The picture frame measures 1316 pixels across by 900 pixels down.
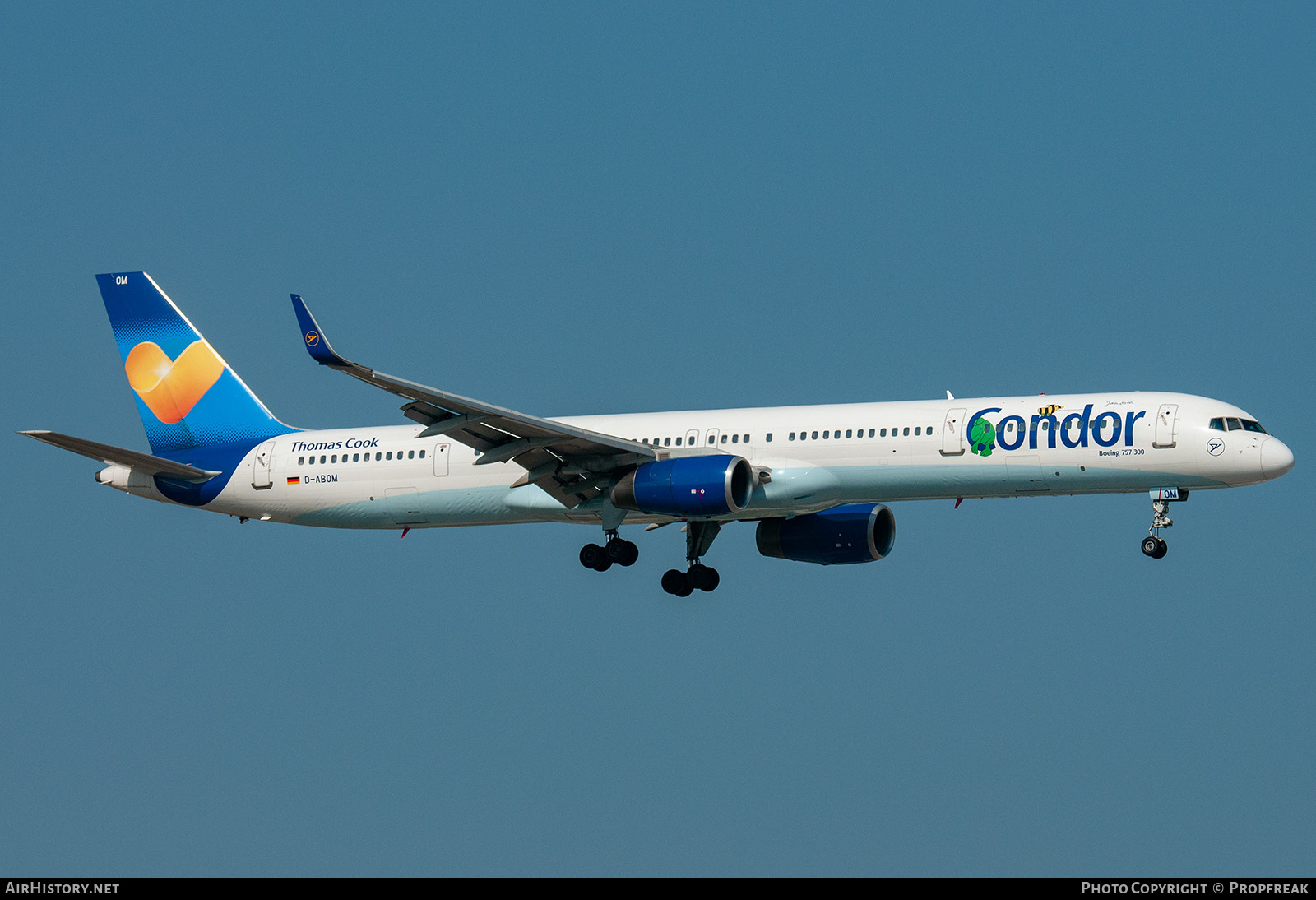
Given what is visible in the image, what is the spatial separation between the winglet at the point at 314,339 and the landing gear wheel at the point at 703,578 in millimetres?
16581

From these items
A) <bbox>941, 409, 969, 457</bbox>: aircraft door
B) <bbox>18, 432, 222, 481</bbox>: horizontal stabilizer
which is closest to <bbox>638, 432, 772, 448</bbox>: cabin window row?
<bbox>941, 409, 969, 457</bbox>: aircraft door

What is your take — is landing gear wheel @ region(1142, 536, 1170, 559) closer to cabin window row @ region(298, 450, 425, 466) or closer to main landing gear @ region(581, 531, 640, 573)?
main landing gear @ region(581, 531, 640, 573)

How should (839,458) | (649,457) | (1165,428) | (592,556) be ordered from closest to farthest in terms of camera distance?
(1165,428), (839,458), (649,457), (592,556)

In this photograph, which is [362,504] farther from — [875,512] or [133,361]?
[875,512]

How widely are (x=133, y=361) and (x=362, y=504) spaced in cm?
1034

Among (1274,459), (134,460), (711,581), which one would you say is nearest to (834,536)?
(711,581)

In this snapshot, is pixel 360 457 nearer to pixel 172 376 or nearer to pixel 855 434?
pixel 172 376

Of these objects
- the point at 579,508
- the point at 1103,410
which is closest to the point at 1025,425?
the point at 1103,410

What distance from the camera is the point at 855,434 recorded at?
161 feet

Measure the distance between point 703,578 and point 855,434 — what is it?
8.42 m

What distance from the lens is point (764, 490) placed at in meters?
49.6

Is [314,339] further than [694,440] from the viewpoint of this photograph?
No

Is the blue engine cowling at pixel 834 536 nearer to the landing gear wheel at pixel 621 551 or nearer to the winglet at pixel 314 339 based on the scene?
the landing gear wheel at pixel 621 551

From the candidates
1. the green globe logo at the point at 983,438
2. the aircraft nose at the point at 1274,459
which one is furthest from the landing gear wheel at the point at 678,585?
the aircraft nose at the point at 1274,459
